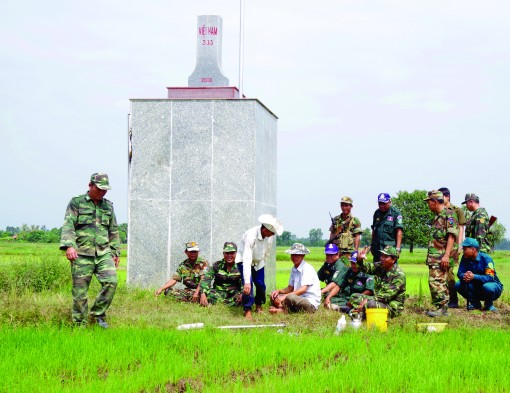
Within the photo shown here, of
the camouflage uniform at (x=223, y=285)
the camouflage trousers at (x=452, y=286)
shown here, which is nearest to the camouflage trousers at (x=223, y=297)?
the camouflage uniform at (x=223, y=285)

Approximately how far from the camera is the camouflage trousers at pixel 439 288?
9414 mm

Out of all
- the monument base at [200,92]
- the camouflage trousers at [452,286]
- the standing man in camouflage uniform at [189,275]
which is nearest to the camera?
the camouflage trousers at [452,286]

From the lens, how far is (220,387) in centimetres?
533

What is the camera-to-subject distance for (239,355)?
6270 millimetres

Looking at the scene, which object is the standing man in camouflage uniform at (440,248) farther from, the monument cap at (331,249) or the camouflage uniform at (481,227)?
the monument cap at (331,249)

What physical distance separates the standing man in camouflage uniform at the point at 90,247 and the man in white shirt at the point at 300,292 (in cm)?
253

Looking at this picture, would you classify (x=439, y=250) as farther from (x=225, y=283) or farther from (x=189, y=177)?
(x=189, y=177)

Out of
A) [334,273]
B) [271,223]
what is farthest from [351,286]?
[271,223]

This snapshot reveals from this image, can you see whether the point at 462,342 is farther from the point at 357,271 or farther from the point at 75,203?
the point at 75,203

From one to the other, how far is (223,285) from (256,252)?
1427 mm

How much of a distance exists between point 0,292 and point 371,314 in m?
6.07

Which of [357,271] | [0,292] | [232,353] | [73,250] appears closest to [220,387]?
[232,353]

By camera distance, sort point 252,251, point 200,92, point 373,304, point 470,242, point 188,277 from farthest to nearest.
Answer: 1. point 200,92
2. point 188,277
3. point 470,242
4. point 252,251
5. point 373,304

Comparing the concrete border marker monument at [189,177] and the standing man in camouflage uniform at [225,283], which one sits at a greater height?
the concrete border marker monument at [189,177]
